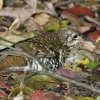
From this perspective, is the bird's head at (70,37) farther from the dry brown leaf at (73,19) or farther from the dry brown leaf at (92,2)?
the dry brown leaf at (92,2)

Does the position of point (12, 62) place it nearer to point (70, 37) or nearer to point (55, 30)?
point (70, 37)

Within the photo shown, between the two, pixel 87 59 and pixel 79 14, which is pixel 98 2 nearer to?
pixel 79 14

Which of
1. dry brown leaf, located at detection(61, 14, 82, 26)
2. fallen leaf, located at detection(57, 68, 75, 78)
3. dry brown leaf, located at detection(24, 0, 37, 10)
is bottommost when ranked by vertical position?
dry brown leaf, located at detection(61, 14, 82, 26)

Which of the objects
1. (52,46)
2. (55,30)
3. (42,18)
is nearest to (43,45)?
(52,46)

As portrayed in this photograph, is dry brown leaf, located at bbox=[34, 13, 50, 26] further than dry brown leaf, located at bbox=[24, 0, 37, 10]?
No

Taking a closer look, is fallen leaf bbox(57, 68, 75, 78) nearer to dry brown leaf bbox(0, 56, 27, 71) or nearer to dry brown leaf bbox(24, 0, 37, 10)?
dry brown leaf bbox(0, 56, 27, 71)

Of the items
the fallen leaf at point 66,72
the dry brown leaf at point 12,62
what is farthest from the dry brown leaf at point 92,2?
the dry brown leaf at point 12,62

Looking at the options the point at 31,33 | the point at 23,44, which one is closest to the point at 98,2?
the point at 31,33

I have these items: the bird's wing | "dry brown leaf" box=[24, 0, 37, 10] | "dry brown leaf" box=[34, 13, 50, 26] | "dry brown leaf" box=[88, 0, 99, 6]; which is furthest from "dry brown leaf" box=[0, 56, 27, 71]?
"dry brown leaf" box=[88, 0, 99, 6]
